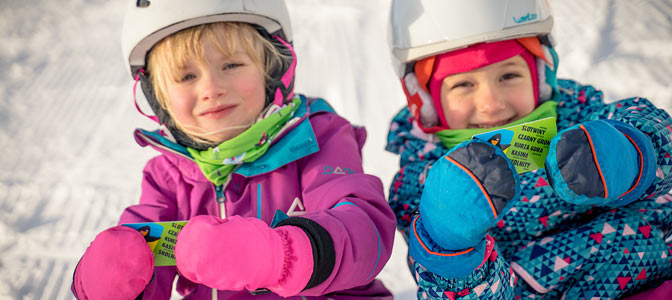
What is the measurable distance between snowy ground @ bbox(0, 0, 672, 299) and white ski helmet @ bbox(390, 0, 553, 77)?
900 millimetres

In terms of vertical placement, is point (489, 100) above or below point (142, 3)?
below

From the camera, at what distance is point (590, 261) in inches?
51.6

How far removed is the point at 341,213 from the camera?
46.2 inches

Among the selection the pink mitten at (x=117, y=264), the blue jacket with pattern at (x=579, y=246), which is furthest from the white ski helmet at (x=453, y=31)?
the pink mitten at (x=117, y=264)

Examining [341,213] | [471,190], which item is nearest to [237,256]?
[341,213]

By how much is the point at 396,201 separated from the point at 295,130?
0.34 m

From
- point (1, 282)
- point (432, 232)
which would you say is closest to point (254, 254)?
point (432, 232)

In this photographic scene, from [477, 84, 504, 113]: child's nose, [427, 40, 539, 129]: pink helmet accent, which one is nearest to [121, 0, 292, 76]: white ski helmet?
[427, 40, 539, 129]: pink helmet accent

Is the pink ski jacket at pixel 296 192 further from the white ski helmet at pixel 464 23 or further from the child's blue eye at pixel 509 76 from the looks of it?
the child's blue eye at pixel 509 76

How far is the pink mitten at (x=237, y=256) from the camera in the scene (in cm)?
93

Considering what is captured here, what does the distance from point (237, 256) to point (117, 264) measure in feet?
1.26

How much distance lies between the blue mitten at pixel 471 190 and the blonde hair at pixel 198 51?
2.35 feet

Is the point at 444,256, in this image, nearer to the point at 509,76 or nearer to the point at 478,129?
the point at 478,129

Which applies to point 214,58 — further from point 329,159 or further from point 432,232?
point 432,232
